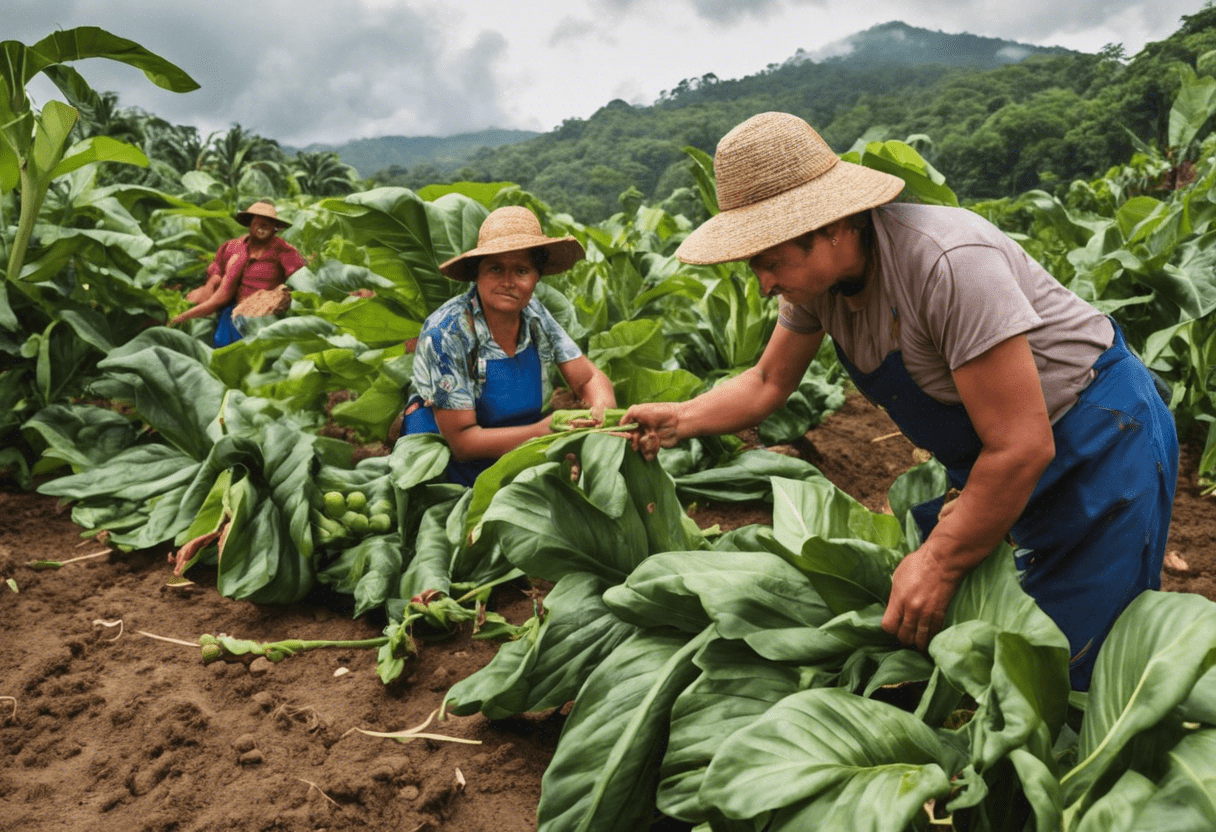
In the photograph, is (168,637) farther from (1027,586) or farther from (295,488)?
(1027,586)

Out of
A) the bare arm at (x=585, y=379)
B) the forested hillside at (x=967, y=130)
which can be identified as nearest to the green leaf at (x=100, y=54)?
the bare arm at (x=585, y=379)

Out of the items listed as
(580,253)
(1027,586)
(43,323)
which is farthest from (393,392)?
(1027,586)

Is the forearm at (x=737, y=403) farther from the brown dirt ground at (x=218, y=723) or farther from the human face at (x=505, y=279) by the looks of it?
the human face at (x=505, y=279)

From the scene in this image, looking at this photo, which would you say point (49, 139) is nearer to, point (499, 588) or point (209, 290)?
point (209, 290)

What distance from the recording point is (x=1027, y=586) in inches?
79.6

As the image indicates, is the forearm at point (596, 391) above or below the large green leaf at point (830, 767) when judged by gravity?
above

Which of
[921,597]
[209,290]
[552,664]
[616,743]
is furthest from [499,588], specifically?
[209,290]

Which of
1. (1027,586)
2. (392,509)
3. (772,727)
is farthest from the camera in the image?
(392,509)

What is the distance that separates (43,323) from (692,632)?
11.6ft

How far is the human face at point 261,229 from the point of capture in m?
5.25

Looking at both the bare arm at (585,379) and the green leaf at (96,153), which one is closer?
the bare arm at (585,379)

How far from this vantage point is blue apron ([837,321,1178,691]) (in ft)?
5.87

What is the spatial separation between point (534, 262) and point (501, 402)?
0.53m

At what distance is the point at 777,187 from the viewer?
1.63 metres
